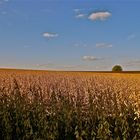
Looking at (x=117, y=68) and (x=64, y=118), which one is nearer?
(x=64, y=118)

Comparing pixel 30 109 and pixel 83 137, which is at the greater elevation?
pixel 30 109

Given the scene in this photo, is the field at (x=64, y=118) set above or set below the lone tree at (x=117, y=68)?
below

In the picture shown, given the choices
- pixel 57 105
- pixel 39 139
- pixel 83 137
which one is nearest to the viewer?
pixel 39 139

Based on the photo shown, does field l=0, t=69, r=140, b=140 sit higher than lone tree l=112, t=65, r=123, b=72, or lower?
lower

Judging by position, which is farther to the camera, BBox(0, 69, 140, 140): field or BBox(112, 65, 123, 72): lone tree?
BBox(112, 65, 123, 72): lone tree

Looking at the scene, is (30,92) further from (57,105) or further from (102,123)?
(102,123)

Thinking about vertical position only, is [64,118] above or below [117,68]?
below

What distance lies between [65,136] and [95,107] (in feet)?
4.21

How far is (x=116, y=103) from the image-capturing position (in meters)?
9.80

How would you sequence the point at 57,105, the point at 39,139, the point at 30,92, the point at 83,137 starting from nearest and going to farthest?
the point at 39,139 → the point at 83,137 → the point at 57,105 → the point at 30,92

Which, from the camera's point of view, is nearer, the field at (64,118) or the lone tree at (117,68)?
the field at (64,118)

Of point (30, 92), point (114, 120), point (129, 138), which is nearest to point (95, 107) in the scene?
point (114, 120)

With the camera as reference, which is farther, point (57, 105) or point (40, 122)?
point (57, 105)

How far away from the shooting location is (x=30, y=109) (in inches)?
369
